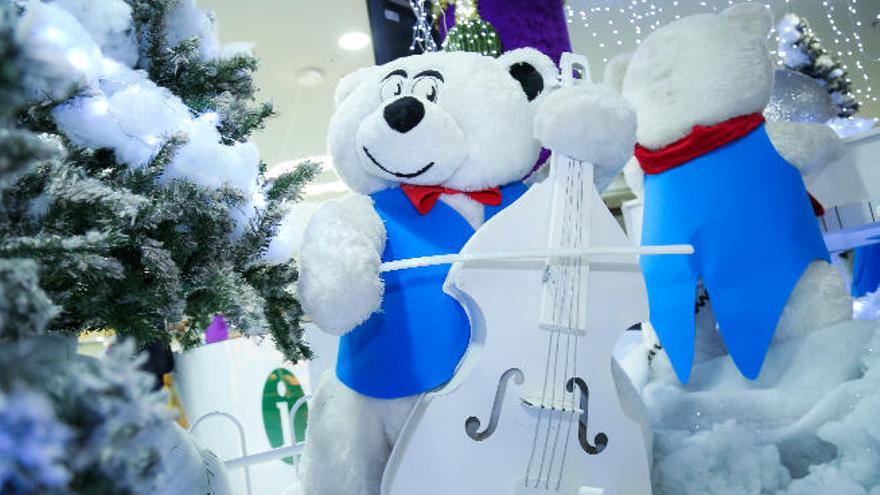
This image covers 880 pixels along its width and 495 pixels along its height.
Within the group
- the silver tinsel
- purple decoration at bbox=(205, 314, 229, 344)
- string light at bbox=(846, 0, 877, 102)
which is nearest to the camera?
the silver tinsel

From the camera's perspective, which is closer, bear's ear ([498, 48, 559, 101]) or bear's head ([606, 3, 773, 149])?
bear's ear ([498, 48, 559, 101])

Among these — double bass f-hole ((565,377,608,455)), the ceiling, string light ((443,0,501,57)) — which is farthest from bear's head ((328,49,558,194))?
the ceiling

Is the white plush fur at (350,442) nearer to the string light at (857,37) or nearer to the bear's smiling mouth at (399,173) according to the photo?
the bear's smiling mouth at (399,173)

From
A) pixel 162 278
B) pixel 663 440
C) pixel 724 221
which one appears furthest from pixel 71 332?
pixel 724 221

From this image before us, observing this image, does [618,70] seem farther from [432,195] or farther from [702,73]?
[432,195]

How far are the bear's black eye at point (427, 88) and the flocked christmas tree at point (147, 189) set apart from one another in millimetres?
245

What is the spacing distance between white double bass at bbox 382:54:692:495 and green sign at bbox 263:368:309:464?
1573 mm

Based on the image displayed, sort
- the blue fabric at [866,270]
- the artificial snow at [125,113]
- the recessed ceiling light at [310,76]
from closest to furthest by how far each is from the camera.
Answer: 1. the artificial snow at [125,113]
2. the blue fabric at [866,270]
3. the recessed ceiling light at [310,76]

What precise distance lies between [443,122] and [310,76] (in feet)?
9.92

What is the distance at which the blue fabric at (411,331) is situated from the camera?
99 centimetres

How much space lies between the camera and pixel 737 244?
1.32 meters

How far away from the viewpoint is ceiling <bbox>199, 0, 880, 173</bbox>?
3129mm

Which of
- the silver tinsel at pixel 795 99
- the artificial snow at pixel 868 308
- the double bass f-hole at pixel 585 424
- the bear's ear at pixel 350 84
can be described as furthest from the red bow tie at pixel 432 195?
the silver tinsel at pixel 795 99

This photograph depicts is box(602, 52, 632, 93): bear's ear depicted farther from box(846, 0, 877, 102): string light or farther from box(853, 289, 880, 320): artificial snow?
box(846, 0, 877, 102): string light
